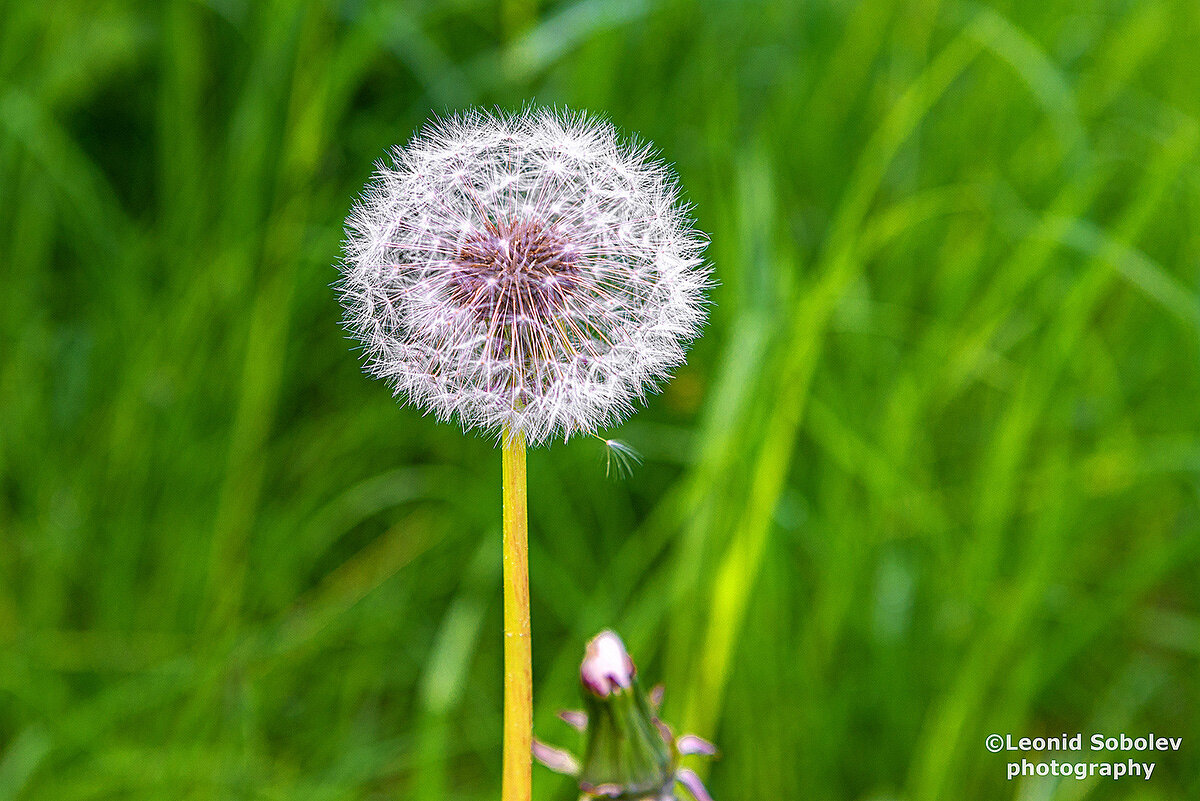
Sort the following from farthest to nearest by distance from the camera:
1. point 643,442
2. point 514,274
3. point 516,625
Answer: point 643,442, point 514,274, point 516,625

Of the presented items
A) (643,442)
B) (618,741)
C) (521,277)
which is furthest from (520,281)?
(643,442)

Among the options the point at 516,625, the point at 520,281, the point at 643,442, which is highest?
the point at 643,442

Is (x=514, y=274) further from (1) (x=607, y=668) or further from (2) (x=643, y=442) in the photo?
(2) (x=643, y=442)

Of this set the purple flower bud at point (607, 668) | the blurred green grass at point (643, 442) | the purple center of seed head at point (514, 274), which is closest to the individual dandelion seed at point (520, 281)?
the purple center of seed head at point (514, 274)

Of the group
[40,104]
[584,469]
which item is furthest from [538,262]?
[40,104]

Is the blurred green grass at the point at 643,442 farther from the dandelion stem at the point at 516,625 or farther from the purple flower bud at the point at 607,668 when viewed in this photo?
the dandelion stem at the point at 516,625

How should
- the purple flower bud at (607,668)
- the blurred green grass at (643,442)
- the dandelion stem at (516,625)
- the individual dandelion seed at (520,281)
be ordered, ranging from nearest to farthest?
the dandelion stem at (516,625), the individual dandelion seed at (520,281), the purple flower bud at (607,668), the blurred green grass at (643,442)
